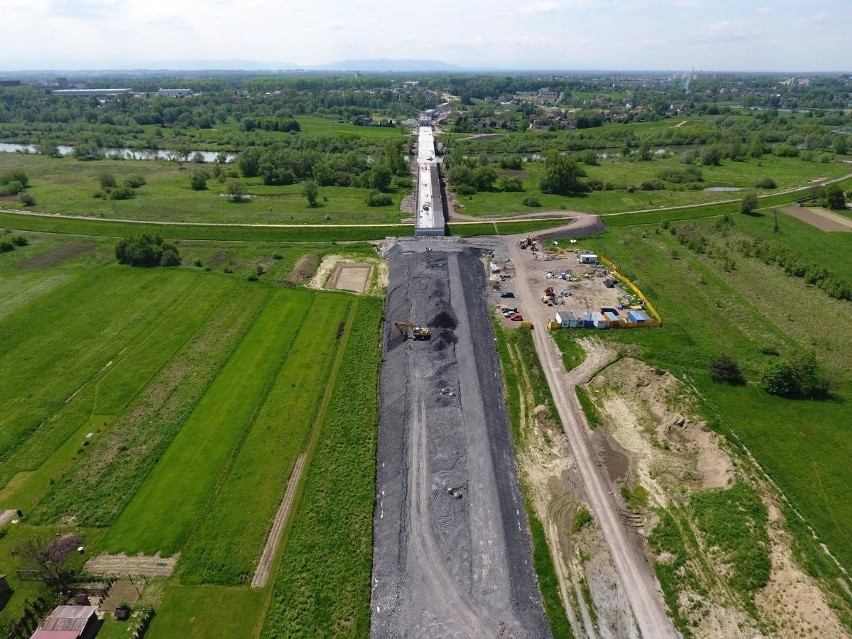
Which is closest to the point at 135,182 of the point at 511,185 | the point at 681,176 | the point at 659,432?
the point at 511,185

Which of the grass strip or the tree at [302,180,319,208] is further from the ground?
the tree at [302,180,319,208]

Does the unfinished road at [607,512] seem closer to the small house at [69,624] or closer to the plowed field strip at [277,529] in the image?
the plowed field strip at [277,529]

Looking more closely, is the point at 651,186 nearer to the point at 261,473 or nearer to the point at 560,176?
the point at 560,176

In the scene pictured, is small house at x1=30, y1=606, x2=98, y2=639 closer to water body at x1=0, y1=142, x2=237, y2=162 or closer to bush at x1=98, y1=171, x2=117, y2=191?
bush at x1=98, y1=171, x2=117, y2=191

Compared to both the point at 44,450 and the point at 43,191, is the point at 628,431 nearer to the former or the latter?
the point at 44,450

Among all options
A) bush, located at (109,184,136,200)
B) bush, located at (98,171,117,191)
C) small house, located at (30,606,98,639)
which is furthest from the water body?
small house, located at (30,606,98,639)

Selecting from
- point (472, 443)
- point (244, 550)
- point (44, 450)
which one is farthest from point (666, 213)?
point (44, 450)
